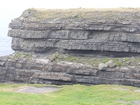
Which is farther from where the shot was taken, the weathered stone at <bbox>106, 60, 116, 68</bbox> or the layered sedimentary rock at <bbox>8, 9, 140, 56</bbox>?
the layered sedimentary rock at <bbox>8, 9, 140, 56</bbox>

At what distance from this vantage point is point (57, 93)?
3719cm

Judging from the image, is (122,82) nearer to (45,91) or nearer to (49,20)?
(45,91)

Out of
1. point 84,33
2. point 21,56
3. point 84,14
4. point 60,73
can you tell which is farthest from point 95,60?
point 21,56

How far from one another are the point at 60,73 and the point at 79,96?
8.62m

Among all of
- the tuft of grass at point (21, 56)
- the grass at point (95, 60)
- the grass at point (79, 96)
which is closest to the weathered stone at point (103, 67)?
the grass at point (95, 60)

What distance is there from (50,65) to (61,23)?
5.10m

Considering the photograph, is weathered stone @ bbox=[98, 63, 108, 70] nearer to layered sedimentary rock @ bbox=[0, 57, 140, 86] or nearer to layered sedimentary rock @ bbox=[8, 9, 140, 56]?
layered sedimentary rock @ bbox=[0, 57, 140, 86]

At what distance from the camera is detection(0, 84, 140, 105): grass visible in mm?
29250

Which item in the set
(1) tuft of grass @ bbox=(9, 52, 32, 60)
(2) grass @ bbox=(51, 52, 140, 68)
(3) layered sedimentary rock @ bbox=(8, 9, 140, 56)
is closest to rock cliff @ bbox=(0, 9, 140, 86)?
(3) layered sedimentary rock @ bbox=(8, 9, 140, 56)

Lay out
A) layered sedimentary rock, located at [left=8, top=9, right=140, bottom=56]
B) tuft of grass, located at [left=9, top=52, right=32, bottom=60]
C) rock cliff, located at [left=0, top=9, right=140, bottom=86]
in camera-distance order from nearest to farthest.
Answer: rock cliff, located at [left=0, top=9, right=140, bottom=86], layered sedimentary rock, located at [left=8, top=9, right=140, bottom=56], tuft of grass, located at [left=9, top=52, right=32, bottom=60]

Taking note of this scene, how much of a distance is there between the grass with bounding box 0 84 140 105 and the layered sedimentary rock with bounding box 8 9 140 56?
5776 millimetres

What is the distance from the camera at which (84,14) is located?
46.3 meters

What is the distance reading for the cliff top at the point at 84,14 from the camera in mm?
44000

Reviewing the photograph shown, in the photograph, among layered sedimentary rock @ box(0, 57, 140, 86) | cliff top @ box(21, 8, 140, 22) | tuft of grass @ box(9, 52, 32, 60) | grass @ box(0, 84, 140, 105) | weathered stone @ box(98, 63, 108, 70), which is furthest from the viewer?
tuft of grass @ box(9, 52, 32, 60)
